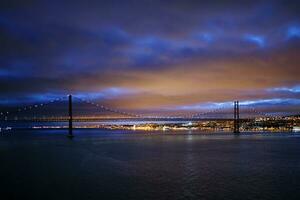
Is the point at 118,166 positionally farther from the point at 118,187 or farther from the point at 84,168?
the point at 118,187

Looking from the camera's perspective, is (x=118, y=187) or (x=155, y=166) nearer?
(x=118, y=187)

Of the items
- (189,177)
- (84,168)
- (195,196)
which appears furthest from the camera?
(84,168)

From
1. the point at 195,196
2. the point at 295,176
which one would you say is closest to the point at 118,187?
the point at 195,196

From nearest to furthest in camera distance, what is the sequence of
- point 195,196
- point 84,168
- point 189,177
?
point 195,196, point 189,177, point 84,168

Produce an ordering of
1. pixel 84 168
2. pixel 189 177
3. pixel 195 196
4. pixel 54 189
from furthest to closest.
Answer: pixel 84 168 → pixel 189 177 → pixel 54 189 → pixel 195 196

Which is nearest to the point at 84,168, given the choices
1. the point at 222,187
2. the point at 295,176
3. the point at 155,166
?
the point at 155,166

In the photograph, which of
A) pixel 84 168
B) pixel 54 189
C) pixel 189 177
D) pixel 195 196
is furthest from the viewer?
pixel 84 168

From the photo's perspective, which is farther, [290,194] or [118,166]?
[118,166]

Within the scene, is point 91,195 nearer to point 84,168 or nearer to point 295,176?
point 84,168
